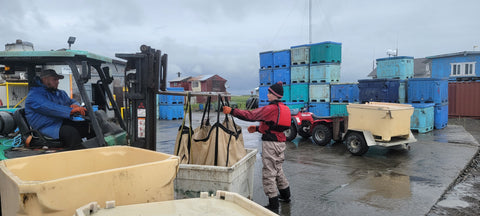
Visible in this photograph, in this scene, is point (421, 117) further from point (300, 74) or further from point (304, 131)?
point (300, 74)

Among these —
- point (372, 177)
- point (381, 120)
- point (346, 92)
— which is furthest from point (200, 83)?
point (372, 177)

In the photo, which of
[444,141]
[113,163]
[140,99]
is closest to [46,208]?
[113,163]

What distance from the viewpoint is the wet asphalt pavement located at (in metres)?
5.07

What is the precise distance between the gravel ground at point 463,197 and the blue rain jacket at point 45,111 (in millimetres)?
5232

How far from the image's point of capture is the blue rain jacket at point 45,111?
417 centimetres

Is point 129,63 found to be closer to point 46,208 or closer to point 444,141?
point 46,208

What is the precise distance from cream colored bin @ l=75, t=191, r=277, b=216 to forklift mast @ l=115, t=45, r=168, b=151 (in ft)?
8.07

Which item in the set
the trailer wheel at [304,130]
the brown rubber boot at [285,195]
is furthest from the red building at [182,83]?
the brown rubber boot at [285,195]

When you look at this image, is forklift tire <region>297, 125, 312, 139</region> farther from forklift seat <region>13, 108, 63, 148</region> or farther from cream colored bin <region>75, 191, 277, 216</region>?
cream colored bin <region>75, 191, 277, 216</region>

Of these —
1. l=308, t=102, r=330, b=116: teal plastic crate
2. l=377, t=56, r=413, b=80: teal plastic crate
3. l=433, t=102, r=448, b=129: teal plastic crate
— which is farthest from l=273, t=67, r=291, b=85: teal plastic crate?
l=433, t=102, r=448, b=129: teal plastic crate

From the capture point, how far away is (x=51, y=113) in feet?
13.7

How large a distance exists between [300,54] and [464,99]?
9555 mm

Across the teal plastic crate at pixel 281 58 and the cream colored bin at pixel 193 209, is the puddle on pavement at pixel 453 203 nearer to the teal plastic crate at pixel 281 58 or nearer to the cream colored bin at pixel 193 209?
the cream colored bin at pixel 193 209

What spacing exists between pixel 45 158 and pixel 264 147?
2.78 m
